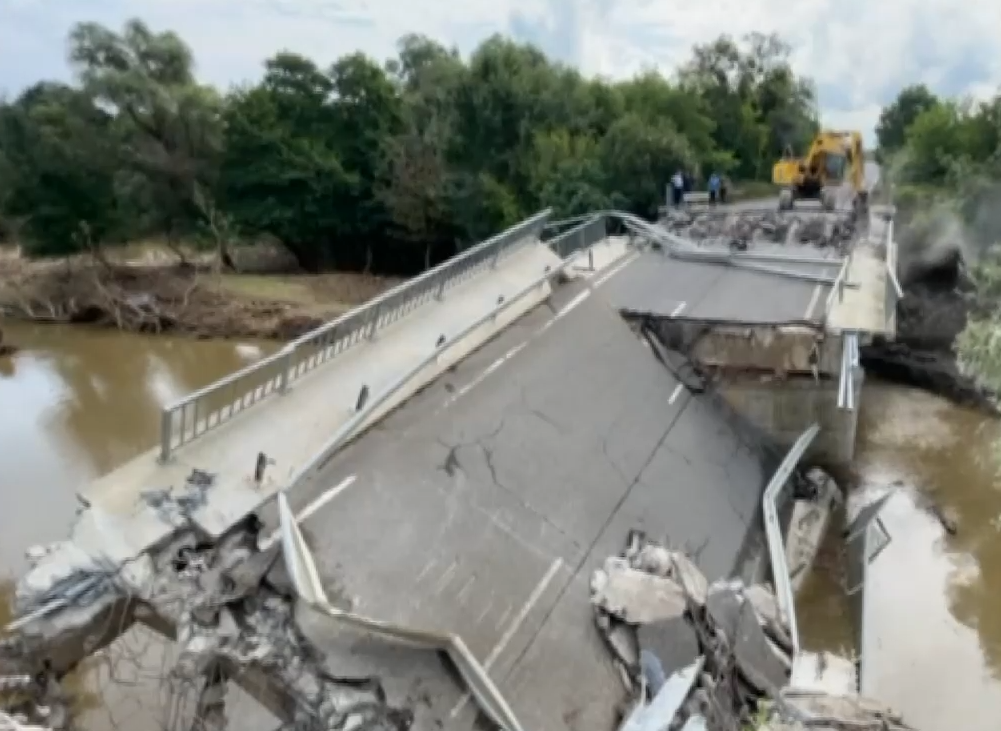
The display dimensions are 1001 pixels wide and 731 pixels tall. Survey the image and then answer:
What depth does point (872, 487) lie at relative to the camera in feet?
46.3

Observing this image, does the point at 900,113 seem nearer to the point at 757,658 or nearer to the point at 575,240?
the point at 575,240

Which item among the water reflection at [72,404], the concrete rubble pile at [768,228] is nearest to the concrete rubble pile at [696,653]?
the water reflection at [72,404]

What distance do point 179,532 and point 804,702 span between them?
4761 millimetres

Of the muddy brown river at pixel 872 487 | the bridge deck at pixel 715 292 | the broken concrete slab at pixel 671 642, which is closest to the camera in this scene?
the broken concrete slab at pixel 671 642

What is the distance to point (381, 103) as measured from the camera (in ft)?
97.9

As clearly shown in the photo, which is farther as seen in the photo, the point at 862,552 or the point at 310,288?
the point at 310,288

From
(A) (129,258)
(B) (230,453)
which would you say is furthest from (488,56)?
(B) (230,453)

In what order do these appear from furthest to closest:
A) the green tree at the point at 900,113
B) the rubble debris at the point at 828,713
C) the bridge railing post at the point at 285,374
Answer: the green tree at the point at 900,113
the bridge railing post at the point at 285,374
the rubble debris at the point at 828,713

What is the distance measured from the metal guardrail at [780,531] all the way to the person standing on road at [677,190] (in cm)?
1082

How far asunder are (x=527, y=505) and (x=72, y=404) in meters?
14.9

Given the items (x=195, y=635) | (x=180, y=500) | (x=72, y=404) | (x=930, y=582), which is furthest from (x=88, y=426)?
(x=930, y=582)

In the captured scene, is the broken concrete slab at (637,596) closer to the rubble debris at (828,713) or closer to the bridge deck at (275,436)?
the rubble debris at (828,713)

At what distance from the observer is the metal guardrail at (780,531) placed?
8.78 metres

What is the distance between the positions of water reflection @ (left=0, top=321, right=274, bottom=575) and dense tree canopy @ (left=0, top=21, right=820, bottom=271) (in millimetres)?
4216
